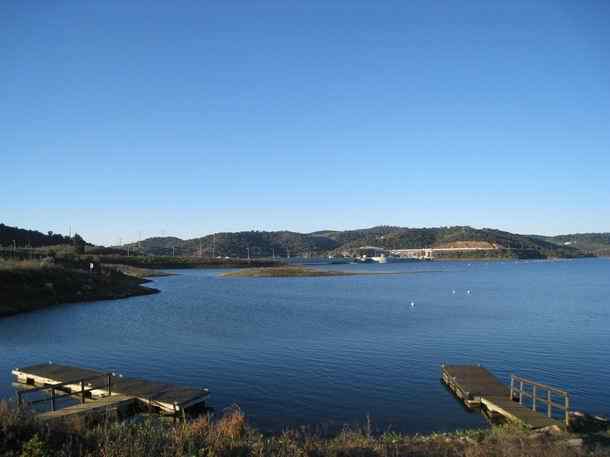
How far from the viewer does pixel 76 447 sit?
949 cm

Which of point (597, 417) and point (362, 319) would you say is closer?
point (597, 417)

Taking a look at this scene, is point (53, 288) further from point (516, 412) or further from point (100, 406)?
point (516, 412)

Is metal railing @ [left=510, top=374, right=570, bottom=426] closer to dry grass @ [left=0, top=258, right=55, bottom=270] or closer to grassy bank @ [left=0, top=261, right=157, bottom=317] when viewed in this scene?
grassy bank @ [left=0, top=261, right=157, bottom=317]

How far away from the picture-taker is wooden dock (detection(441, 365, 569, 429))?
706 inches

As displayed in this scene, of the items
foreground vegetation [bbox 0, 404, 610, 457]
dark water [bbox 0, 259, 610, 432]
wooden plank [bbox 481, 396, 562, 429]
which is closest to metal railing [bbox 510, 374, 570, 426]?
wooden plank [bbox 481, 396, 562, 429]

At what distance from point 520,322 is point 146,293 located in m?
50.0

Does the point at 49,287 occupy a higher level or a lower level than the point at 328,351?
higher

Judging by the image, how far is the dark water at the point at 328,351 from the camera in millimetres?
20781

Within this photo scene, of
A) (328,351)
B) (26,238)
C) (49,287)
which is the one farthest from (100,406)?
(26,238)

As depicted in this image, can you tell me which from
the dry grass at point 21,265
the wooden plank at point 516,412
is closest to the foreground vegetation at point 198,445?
the wooden plank at point 516,412

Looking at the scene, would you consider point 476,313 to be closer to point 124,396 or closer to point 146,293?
point 124,396

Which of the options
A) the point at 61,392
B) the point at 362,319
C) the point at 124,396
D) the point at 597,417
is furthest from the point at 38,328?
the point at 597,417

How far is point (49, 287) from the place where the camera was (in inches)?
2237

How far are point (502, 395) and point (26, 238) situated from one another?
15770 cm
